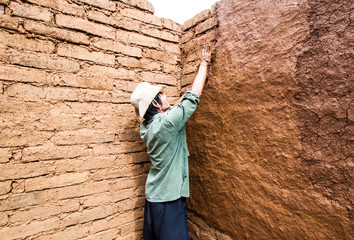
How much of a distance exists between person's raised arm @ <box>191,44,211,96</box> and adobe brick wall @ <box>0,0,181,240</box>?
58 centimetres

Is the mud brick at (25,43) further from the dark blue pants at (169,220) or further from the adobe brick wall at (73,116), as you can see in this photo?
the dark blue pants at (169,220)

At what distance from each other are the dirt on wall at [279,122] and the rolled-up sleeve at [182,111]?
38 centimetres

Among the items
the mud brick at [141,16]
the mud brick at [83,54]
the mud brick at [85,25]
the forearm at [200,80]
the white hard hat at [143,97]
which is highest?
the mud brick at [141,16]

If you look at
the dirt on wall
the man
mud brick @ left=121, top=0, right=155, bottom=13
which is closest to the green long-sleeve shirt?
the man

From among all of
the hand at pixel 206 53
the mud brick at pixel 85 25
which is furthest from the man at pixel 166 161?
the mud brick at pixel 85 25

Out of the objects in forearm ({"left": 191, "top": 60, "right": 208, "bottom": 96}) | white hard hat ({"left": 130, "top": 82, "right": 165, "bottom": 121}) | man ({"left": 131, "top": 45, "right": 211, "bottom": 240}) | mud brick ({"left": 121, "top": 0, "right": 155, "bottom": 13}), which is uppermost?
mud brick ({"left": 121, "top": 0, "right": 155, "bottom": 13})

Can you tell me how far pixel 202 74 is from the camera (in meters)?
1.84

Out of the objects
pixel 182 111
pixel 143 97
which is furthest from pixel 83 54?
pixel 182 111

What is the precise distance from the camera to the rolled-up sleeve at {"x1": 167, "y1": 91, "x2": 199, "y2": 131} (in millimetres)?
1536

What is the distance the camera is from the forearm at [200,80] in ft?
5.71

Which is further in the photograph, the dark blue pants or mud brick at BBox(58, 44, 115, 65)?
mud brick at BBox(58, 44, 115, 65)

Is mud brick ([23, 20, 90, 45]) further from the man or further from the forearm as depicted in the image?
the forearm

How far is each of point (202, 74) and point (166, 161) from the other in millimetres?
852

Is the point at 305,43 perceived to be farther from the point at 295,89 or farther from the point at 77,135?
the point at 77,135
